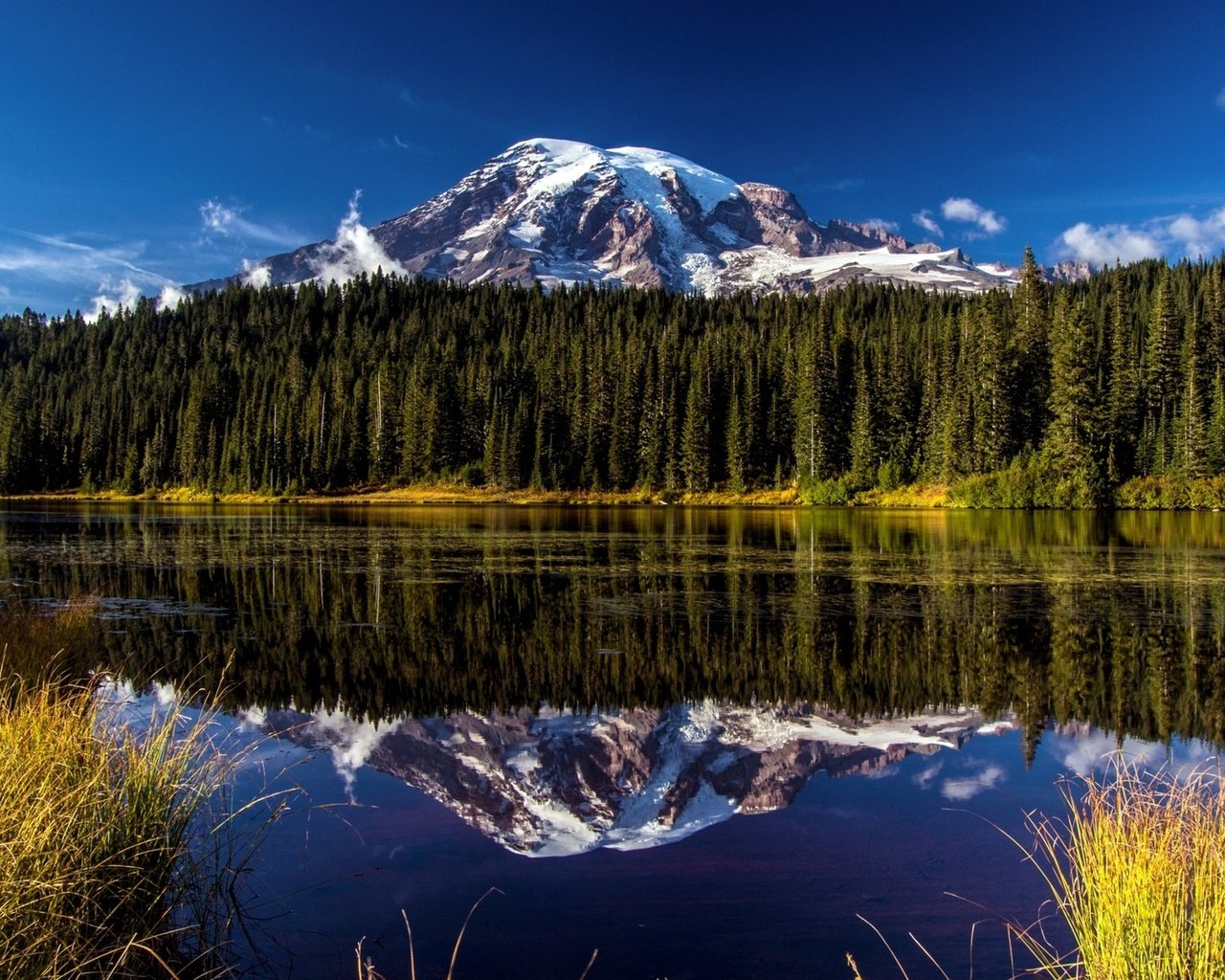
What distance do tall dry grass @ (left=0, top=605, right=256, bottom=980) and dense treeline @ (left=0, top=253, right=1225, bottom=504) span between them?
289 ft

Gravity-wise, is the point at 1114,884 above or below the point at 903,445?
below

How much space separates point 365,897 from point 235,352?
18664cm

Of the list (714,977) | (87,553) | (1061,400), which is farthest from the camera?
(1061,400)

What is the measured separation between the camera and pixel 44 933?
18.0 feet

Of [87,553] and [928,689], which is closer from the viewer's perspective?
[928,689]

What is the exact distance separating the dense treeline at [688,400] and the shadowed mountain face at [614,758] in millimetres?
78927

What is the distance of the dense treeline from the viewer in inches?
3612

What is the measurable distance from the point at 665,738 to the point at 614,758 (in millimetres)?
1086

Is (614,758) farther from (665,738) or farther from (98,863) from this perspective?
(98,863)

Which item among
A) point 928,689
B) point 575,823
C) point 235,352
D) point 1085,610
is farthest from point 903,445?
point 235,352

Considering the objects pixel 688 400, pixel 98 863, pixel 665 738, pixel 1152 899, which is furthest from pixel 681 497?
pixel 1152 899

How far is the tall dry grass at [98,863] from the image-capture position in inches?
217

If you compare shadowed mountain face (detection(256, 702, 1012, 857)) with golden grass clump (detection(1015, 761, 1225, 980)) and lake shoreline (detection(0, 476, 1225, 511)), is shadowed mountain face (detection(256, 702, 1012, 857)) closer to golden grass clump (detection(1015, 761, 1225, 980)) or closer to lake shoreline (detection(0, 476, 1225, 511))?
golden grass clump (detection(1015, 761, 1225, 980))

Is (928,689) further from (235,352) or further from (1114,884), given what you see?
(235,352)
